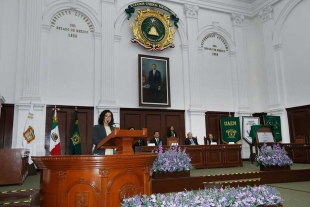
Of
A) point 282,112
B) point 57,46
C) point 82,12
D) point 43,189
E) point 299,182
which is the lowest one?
point 299,182

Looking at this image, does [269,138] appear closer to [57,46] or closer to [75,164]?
[57,46]

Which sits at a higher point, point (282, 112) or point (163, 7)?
point (163, 7)

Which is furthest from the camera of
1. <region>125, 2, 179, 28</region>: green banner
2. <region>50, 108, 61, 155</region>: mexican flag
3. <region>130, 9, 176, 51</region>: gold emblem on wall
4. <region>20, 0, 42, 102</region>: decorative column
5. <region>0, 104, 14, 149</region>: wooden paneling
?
<region>130, 9, 176, 51</region>: gold emblem on wall

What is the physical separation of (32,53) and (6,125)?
7.29 ft

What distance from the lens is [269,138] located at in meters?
8.80

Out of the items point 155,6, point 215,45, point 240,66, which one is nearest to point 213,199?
point 155,6

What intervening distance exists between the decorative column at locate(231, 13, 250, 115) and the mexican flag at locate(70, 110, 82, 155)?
6.20 meters

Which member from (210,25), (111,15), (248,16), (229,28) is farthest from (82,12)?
(248,16)

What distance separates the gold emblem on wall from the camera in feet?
31.2

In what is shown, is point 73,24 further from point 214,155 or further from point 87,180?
point 87,180

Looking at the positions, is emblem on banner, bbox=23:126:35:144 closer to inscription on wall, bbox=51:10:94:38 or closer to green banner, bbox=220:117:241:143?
inscription on wall, bbox=51:10:94:38

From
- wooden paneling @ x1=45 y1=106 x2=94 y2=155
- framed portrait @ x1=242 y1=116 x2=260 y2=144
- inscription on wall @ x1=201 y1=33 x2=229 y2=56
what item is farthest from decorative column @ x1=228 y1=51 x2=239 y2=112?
wooden paneling @ x1=45 y1=106 x2=94 y2=155

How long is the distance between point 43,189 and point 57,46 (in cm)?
698

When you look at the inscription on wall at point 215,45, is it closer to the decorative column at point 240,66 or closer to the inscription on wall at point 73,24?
the decorative column at point 240,66
